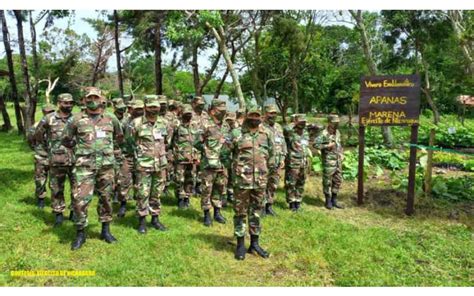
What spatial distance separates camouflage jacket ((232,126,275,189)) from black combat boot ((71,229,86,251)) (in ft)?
7.36

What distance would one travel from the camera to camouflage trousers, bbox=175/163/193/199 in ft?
27.0

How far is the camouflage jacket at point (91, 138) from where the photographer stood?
6.03 m

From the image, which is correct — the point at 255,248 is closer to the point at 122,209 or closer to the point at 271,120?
the point at 271,120

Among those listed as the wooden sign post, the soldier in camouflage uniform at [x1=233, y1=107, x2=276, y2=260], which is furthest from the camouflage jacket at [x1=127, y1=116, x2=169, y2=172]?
the wooden sign post

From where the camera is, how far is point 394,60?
31109 millimetres

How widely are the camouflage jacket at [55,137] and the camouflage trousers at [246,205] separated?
280cm

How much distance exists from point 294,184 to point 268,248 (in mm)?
2354

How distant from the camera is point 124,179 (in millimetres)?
7910

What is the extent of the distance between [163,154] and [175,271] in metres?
2.10

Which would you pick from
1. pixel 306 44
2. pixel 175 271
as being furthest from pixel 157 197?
pixel 306 44

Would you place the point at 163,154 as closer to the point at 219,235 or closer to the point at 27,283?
the point at 219,235

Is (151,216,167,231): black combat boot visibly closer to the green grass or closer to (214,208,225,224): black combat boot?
the green grass

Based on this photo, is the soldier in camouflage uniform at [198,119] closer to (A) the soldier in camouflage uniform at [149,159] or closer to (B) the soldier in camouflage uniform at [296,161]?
(A) the soldier in camouflage uniform at [149,159]

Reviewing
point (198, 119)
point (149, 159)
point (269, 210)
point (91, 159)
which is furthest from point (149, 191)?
point (269, 210)
